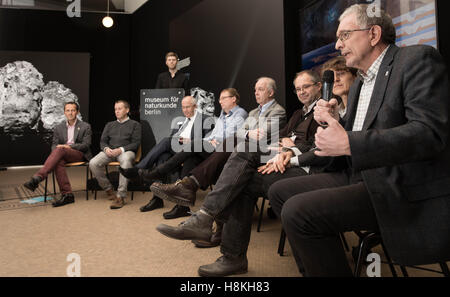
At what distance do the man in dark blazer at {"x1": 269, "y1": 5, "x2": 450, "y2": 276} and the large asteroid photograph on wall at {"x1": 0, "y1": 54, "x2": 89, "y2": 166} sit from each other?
8.52 m

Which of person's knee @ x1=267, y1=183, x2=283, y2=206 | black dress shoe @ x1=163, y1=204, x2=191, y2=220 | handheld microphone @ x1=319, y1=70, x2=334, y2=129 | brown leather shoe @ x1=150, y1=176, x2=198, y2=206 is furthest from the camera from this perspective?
black dress shoe @ x1=163, y1=204, x2=191, y2=220

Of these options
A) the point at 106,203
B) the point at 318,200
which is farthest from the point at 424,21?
the point at 106,203

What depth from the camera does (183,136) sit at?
3.74m

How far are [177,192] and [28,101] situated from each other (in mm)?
7882

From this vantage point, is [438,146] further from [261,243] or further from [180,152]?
[180,152]

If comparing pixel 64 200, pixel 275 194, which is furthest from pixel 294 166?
pixel 64 200

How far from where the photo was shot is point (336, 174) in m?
1.47

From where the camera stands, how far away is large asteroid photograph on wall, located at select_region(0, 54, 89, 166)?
7883mm

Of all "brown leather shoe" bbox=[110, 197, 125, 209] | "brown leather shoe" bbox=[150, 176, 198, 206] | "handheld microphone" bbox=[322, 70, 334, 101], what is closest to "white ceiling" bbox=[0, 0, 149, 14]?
"brown leather shoe" bbox=[110, 197, 125, 209]

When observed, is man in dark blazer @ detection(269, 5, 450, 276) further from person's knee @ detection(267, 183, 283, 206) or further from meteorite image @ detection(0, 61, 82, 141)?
meteorite image @ detection(0, 61, 82, 141)

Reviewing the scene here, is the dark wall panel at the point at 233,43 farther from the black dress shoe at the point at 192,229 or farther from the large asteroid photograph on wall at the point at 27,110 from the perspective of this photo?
the large asteroid photograph on wall at the point at 27,110

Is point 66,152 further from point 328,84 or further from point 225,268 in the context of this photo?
point 328,84

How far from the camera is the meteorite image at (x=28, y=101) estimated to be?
7871 millimetres

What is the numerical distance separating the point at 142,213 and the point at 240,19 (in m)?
3.36
